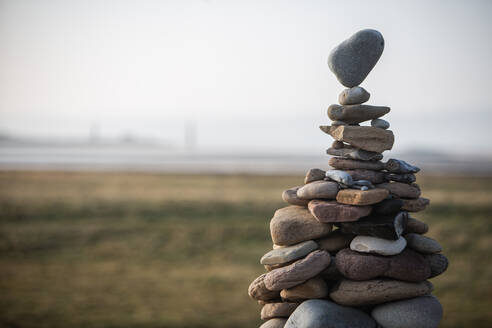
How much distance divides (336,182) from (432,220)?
15169mm

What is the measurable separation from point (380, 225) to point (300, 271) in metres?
1.12

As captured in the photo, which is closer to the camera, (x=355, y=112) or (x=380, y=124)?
(x=355, y=112)

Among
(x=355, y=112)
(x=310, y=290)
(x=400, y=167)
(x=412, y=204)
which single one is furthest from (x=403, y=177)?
(x=310, y=290)

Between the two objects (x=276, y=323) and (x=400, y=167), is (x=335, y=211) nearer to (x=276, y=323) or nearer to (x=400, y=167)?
(x=400, y=167)

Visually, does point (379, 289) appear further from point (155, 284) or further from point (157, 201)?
point (157, 201)

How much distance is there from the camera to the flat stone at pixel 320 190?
16.6 ft

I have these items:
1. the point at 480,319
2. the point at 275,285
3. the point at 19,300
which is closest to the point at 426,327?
the point at 275,285

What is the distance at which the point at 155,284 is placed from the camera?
40.7 ft

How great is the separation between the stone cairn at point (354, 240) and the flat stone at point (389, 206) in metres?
0.01

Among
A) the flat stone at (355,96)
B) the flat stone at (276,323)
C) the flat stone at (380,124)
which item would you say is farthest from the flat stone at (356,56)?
the flat stone at (276,323)

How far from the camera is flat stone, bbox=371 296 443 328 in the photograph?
473 cm

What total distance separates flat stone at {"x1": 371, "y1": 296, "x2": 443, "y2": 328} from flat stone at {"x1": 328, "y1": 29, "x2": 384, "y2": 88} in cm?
294

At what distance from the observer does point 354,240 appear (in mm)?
5004

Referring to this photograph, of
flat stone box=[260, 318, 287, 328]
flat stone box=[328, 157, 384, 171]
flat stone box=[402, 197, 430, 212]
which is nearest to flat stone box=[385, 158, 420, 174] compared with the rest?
flat stone box=[328, 157, 384, 171]
